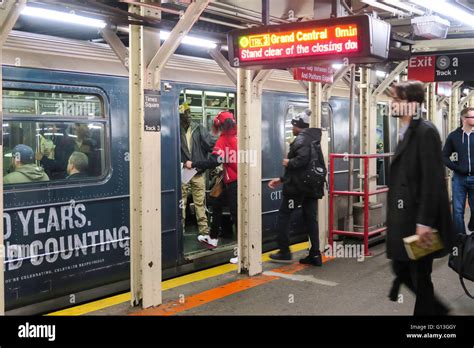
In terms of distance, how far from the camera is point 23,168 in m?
4.66

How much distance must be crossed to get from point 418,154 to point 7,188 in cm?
323

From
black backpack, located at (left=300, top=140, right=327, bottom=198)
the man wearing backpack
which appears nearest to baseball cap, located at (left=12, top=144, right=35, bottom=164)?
the man wearing backpack

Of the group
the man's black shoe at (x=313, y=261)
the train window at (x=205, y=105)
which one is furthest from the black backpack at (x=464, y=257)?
the train window at (x=205, y=105)

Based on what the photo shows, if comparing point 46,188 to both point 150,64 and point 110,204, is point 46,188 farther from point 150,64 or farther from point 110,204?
point 150,64

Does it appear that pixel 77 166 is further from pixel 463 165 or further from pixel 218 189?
pixel 463 165

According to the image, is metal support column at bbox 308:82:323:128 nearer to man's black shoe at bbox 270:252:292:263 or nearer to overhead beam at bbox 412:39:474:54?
man's black shoe at bbox 270:252:292:263

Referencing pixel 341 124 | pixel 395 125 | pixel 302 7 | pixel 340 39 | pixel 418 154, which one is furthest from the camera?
pixel 395 125

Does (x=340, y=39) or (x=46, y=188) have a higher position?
(x=340, y=39)

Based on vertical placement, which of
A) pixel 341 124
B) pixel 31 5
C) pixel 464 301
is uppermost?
pixel 31 5

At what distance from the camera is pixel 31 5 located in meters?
4.45

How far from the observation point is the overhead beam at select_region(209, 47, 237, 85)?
6117 mm

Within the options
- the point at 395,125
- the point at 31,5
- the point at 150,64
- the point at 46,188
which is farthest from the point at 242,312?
the point at 395,125

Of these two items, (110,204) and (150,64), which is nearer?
(150,64)

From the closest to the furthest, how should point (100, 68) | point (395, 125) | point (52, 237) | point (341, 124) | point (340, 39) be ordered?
point (340, 39) < point (52, 237) < point (100, 68) < point (341, 124) < point (395, 125)
